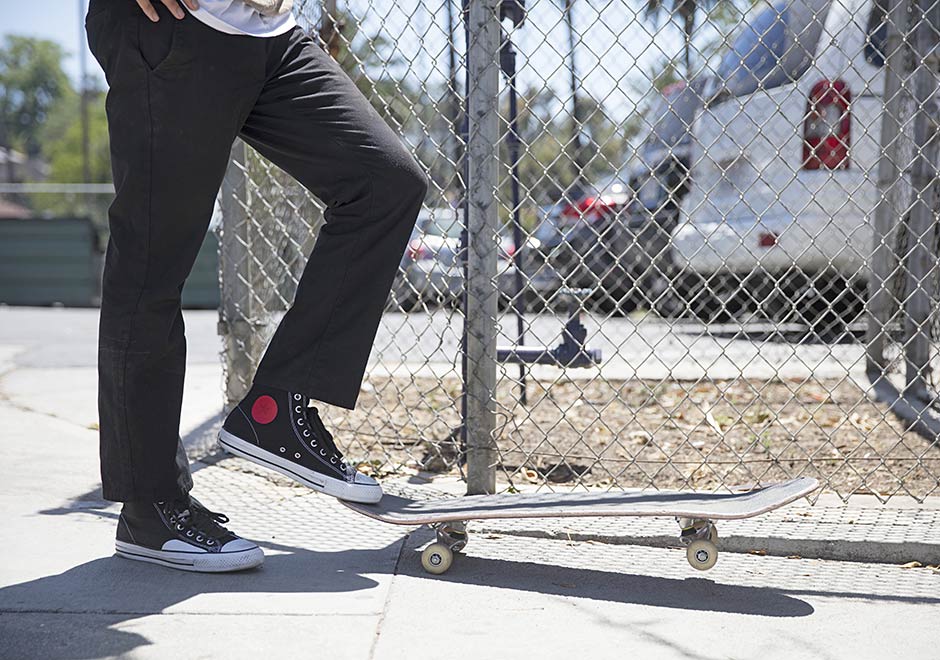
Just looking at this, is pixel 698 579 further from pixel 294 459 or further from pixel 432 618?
pixel 294 459

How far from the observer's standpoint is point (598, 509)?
2.49 m

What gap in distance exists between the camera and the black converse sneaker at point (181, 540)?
2.52 m

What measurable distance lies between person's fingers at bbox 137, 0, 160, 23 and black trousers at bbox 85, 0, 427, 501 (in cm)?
3

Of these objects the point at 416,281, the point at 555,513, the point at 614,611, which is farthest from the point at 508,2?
the point at 416,281

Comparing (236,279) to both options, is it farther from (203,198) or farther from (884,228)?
(884,228)

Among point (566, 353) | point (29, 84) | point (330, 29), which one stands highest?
point (29, 84)

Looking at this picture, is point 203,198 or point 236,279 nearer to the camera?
point 203,198

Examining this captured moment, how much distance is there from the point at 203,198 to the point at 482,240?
3.11ft

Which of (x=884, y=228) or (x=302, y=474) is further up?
(x=884, y=228)

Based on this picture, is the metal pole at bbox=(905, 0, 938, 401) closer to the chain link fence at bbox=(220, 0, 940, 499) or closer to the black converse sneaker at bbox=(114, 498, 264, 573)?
the chain link fence at bbox=(220, 0, 940, 499)

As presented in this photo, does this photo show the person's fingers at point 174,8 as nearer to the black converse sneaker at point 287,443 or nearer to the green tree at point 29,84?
the black converse sneaker at point 287,443

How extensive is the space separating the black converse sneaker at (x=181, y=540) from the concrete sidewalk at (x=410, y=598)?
0.04 metres

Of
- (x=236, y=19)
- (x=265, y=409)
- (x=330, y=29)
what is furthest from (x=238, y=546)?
(x=330, y=29)

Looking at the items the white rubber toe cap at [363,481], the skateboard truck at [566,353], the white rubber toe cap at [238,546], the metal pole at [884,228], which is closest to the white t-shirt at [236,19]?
the white rubber toe cap at [363,481]
